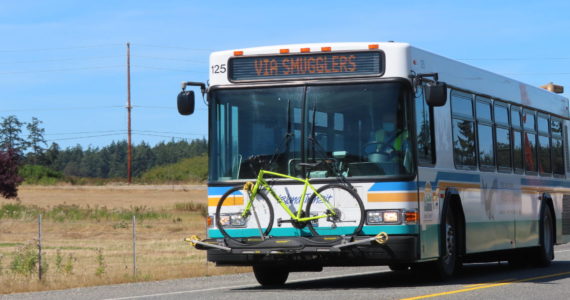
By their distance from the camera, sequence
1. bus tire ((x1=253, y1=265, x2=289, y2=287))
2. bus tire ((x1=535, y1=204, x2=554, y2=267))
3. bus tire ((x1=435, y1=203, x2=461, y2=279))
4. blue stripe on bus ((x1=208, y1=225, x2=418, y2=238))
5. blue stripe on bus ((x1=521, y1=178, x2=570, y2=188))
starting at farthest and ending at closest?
1. bus tire ((x1=535, y1=204, x2=554, y2=267))
2. blue stripe on bus ((x1=521, y1=178, x2=570, y2=188))
3. bus tire ((x1=253, y1=265, x2=289, y2=287))
4. bus tire ((x1=435, y1=203, x2=461, y2=279))
5. blue stripe on bus ((x1=208, y1=225, x2=418, y2=238))

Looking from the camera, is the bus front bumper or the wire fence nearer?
the bus front bumper

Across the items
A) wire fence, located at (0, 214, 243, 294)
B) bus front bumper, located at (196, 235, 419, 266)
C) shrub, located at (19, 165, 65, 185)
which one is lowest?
wire fence, located at (0, 214, 243, 294)

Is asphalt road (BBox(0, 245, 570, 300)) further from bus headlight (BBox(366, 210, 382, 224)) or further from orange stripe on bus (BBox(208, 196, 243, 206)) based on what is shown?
orange stripe on bus (BBox(208, 196, 243, 206))

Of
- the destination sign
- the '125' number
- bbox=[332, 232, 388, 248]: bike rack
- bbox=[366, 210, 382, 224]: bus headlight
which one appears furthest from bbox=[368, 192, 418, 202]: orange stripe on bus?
the '125' number

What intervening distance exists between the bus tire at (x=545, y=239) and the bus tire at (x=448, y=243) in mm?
4920

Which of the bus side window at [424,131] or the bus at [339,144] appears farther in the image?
the bus side window at [424,131]

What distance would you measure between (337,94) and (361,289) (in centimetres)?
262

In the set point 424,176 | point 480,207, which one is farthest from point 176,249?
point 424,176

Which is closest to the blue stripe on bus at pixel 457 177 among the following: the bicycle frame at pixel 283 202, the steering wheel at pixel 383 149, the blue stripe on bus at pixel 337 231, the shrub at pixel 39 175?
the steering wheel at pixel 383 149

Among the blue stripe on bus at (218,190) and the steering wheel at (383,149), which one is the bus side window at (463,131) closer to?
the steering wheel at (383,149)

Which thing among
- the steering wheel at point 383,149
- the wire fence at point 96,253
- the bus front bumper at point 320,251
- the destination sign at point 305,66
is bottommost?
the wire fence at point 96,253

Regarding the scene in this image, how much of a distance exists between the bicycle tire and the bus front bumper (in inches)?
4.3

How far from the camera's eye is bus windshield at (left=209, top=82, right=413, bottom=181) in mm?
15203

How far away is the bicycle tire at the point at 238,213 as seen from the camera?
1548cm
